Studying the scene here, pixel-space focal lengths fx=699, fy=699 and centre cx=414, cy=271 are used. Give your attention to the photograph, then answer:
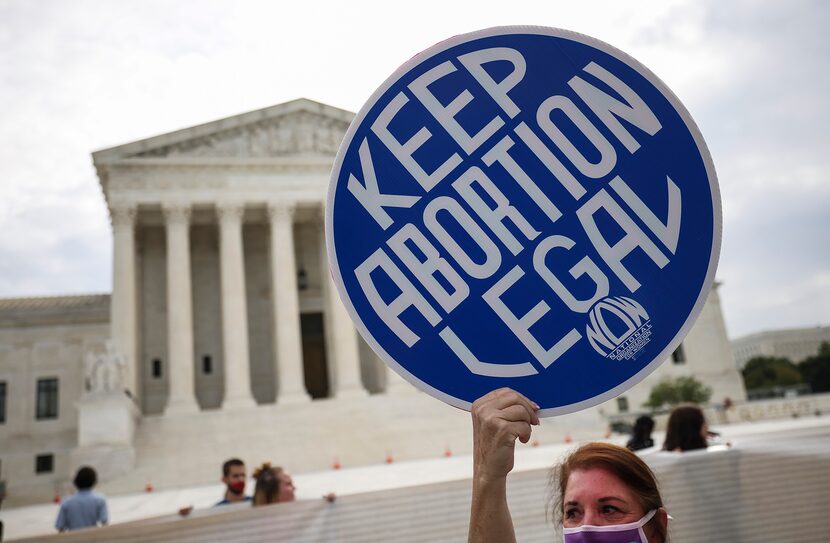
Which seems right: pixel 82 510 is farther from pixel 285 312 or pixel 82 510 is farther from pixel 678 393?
pixel 678 393

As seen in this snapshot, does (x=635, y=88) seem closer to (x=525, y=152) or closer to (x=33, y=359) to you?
(x=525, y=152)

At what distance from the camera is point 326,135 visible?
47.2 metres

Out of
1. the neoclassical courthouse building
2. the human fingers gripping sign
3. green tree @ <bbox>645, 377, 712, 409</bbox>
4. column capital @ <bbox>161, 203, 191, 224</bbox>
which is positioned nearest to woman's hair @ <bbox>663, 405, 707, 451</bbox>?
the human fingers gripping sign

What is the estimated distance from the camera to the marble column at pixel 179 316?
136ft

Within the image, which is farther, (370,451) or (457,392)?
(370,451)

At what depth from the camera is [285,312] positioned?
43938 mm

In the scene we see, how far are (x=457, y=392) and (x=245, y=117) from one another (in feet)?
149

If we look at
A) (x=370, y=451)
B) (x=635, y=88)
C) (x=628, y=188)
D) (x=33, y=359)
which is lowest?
(x=370, y=451)

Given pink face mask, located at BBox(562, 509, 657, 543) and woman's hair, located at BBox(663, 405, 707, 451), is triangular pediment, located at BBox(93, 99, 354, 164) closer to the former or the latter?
woman's hair, located at BBox(663, 405, 707, 451)

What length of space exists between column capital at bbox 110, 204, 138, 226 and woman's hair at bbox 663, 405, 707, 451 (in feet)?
136

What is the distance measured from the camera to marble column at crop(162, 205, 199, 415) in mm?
41531

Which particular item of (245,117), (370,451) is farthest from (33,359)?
(370,451)

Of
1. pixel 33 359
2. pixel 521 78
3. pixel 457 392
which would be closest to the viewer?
pixel 457 392

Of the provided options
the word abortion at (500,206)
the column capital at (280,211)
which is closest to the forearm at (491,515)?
the word abortion at (500,206)
